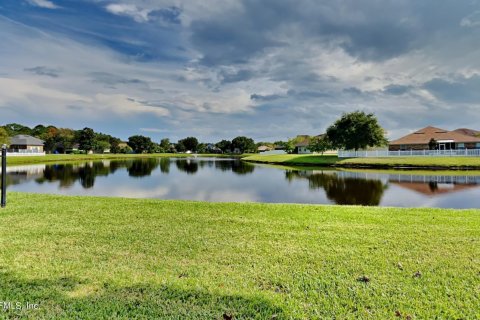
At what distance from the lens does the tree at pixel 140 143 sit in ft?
367

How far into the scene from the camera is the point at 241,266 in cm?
446

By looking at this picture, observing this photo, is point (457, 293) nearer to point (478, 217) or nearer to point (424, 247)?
point (424, 247)

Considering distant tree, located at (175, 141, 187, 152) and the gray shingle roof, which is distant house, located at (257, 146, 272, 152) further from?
the gray shingle roof

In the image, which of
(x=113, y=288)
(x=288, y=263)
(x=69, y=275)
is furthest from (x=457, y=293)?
(x=69, y=275)

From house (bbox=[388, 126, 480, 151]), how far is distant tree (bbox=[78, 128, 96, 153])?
81662 millimetres

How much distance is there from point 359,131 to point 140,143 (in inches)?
3403

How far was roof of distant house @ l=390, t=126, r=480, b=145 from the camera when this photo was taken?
47.1 meters

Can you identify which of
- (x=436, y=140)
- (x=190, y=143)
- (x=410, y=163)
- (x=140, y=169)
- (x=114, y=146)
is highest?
(x=190, y=143)

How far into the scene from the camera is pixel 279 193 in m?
16.1

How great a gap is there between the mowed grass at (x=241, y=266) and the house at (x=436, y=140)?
4829 cm

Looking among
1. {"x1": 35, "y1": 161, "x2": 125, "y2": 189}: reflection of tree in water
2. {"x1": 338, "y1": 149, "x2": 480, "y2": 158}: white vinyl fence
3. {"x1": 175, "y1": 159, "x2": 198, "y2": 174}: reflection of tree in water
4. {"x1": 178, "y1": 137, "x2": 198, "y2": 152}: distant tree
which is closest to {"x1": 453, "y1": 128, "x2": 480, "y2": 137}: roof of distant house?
{"x1": 338, "y1": 149, "x2": 480, "y2": 158}: white vinyl fence

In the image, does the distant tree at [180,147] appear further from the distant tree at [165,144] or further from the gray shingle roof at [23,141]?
the gray shingle roof at [23,141]

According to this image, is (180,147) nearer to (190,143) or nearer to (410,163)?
(190,143)

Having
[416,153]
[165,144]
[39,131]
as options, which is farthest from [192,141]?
[416,153]
